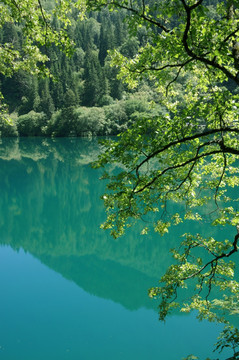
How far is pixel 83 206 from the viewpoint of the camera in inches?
890

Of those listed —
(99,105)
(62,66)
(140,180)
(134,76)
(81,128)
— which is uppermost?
(62,66)

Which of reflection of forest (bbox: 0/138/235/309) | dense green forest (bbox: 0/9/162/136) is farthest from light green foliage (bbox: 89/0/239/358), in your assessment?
dense green forest (bbox: 0/9/162/136)

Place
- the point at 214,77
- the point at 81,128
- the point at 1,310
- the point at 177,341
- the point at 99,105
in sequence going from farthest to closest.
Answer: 1. the point at 99,105
2. the point at 81,128
3. the point at 1,310
4. the point at 177,341
5. the point at 214,77

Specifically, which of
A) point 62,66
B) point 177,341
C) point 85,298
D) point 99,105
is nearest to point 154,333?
point 177,341

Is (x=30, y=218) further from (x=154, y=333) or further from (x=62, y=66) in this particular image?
(x=62, y=66)

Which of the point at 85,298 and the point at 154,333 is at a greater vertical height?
the point at 85,298

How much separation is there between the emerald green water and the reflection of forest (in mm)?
48

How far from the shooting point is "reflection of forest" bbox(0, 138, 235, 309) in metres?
12.4

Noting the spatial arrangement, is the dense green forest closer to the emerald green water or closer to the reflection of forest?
the reflection of forest

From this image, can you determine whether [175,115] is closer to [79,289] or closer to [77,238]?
[79,289]

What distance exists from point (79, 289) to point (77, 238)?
5.34m

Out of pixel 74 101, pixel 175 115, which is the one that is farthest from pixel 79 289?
pixel 74 101

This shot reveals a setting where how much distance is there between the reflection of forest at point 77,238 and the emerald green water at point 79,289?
5 cm

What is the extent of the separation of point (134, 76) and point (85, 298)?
844 cm
